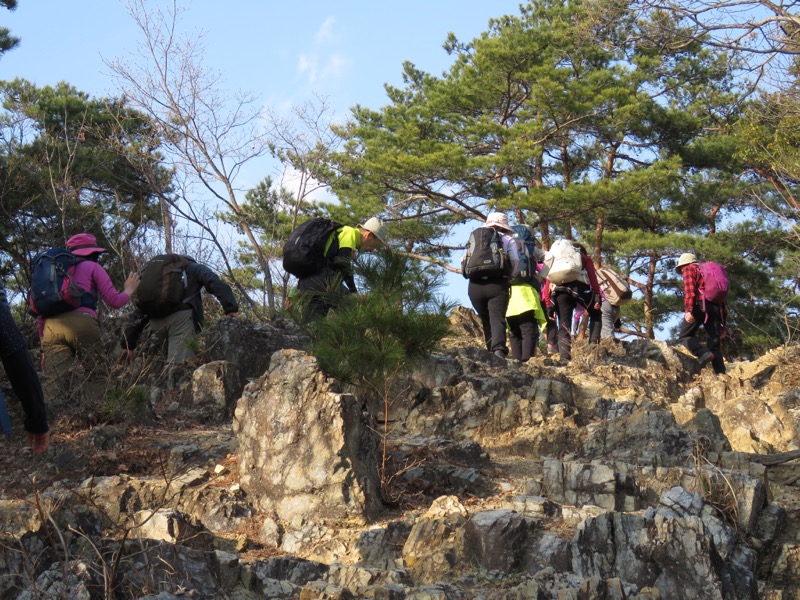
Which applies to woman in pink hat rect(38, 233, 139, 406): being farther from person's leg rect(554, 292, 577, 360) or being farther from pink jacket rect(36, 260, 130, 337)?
person's leg rect(554, 292, 577, 360)

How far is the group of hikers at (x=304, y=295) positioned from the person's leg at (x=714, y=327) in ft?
0.05

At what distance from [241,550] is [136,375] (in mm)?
2761

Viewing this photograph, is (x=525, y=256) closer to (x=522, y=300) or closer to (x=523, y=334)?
(x=522, y=300)

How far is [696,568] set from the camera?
17.3ft

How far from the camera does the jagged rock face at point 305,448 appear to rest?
5.70 m

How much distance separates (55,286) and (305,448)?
2.63 metres

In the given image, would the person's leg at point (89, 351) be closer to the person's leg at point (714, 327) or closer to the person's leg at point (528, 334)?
the person's leg at point (528, 334)

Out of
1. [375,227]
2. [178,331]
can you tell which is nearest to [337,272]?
[375,227]

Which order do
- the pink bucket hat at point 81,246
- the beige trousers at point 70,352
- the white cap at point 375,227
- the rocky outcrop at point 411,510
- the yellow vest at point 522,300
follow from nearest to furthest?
the rocky outcrop at point 411,510 → the beige trousers at point 70,352 → the pink bucket hat at point 81,246 → the white cap at point 375,227 → the yellow vest at point 522,300

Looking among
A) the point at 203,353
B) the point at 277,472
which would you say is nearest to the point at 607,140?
the point at 203,353

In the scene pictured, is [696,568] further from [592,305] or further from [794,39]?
[794,39]

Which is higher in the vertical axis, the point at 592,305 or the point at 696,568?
the point at 592,305

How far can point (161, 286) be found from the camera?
27.8 ft

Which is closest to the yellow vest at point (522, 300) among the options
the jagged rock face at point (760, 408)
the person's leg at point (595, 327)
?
the person's leg at point (595, 327)
